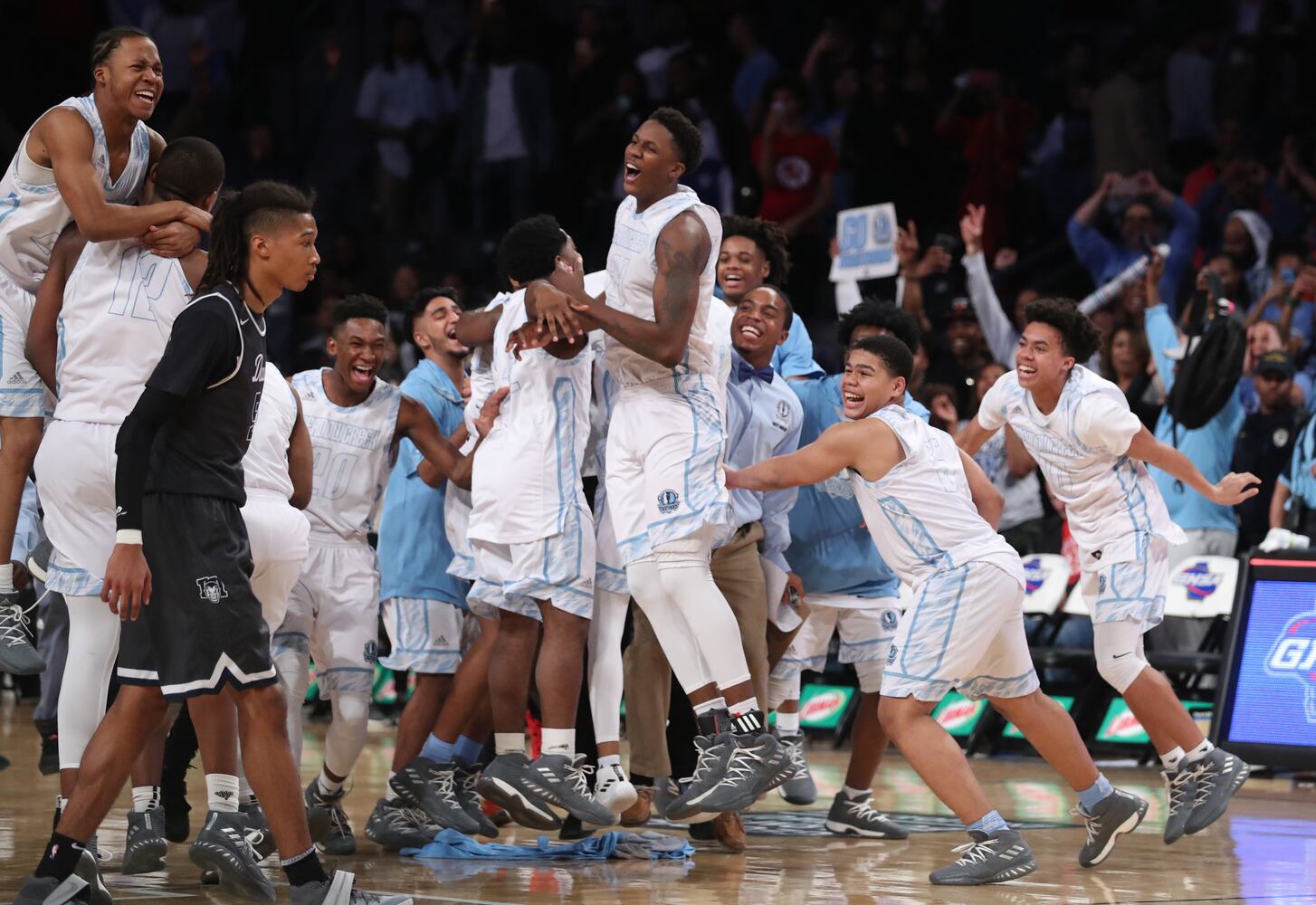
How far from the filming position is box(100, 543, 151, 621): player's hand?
4965 mm

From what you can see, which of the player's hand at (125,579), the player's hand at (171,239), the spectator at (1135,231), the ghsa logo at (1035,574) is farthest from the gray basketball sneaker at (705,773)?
the spectator at (1135,231)

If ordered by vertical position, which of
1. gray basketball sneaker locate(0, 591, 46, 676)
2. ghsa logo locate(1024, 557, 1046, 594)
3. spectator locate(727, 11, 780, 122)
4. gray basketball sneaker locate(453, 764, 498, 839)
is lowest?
gray basketball sneaker locate(453, 764, 498, 839)

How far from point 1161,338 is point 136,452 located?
7700 mm

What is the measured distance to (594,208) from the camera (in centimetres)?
1559

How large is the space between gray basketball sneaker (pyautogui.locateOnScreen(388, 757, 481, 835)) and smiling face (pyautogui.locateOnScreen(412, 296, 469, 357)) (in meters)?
1.89

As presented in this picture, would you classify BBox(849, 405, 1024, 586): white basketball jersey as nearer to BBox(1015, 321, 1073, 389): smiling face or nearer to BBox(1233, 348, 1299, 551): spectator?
BBox(1015, 321, 1073, 389): smiling face

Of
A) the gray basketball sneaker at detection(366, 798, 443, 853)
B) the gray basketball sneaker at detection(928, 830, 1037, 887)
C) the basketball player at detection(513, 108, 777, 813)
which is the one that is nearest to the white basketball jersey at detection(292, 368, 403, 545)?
the gray basketball sneaker at detection(366, 798, 443, 853)

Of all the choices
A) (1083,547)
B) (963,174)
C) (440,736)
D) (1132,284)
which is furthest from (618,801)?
(963,174)

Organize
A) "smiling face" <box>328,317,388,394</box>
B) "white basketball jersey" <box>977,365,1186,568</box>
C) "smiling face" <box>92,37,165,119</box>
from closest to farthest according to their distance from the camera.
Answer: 1. "smiling face" <box>92,37,165,119</box>
2. "smiling face" <box>328,317,388,394</box>
3. "white basketball jersey" <box>977,365,1186,568</box>

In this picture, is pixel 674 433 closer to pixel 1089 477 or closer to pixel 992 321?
pixel 1089 477

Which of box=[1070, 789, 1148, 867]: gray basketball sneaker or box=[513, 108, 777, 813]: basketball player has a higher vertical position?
box=[513, 108, 777, 813]: basketball player

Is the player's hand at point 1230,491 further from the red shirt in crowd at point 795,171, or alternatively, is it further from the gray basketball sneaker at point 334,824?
the red shirt in crowd at point 795,171

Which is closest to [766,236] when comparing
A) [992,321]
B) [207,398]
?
[207,398]

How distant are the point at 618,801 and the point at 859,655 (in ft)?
6.11
